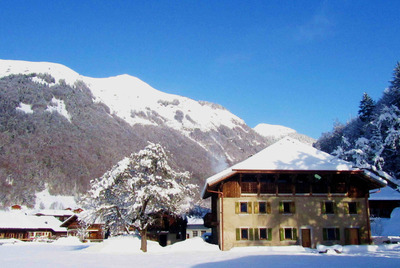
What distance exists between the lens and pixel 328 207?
36.3 metres

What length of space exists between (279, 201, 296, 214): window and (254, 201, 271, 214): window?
3.83 ft

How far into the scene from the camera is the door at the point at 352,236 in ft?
116

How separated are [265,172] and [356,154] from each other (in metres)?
21.0

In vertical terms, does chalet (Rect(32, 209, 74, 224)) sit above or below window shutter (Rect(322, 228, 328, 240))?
above

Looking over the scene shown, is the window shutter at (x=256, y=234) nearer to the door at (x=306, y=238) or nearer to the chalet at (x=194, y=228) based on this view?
the door at (x=306, y=238)

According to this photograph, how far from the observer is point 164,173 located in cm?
3569

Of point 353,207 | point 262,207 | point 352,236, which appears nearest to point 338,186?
point 353,207

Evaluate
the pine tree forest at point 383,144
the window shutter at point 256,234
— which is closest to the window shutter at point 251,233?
the window shutter at point 256,234

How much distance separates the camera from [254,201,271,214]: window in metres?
35.6

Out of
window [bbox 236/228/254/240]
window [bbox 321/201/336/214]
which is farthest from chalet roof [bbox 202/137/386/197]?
window [bbox 236/228/254/240]

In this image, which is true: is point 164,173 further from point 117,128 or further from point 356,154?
point 117,128

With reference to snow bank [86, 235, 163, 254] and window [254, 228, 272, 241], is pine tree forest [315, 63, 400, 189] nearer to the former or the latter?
window [254, 228, 272, 241]

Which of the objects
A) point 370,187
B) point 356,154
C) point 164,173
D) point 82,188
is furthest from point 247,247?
point 82,188

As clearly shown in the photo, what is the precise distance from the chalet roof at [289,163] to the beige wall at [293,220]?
2.87m
